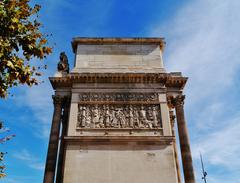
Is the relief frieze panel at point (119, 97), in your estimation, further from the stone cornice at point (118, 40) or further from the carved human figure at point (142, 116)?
the stone cornice at point (118, 40)

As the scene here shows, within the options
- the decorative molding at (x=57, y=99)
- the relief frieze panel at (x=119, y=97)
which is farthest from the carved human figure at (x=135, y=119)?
the decorative molding at (x=57, y=99)

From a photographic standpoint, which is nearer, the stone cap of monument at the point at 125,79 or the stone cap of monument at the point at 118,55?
the stone cap of monument at the point at 125,79

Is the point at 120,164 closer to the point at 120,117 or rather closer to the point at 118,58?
the point at 120,117

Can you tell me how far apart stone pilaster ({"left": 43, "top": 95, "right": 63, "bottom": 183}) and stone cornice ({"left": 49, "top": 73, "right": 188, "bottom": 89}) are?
128cm

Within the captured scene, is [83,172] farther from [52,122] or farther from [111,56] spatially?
[111,56]

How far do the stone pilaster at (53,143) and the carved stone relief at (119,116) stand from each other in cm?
140

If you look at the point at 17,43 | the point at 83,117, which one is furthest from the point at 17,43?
the point at 83,117

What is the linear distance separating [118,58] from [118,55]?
294 millimetres

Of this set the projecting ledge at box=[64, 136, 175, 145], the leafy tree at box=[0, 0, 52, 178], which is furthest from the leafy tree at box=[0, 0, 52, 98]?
the projecting ledge at box=[64, 136, 175, 145]

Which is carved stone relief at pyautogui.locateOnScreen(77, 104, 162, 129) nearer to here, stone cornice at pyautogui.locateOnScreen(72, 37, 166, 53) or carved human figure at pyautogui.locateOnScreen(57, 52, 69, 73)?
carved human figure at pyautogui.locateOnScreen(57, 52, 69, 73)

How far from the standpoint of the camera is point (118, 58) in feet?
58.2

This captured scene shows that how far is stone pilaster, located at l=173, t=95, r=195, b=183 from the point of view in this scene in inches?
535

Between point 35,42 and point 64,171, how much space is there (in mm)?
8061

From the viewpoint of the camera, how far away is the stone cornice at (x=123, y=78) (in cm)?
1611
